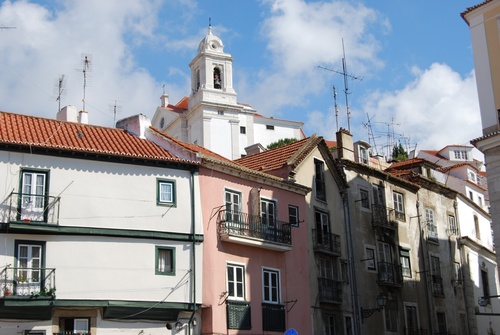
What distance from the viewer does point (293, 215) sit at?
121 ft

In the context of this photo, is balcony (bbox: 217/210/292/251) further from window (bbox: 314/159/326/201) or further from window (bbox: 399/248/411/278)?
window (bbox: 399/248/411/278)

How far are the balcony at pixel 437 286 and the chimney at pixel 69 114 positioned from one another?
77.7 ft

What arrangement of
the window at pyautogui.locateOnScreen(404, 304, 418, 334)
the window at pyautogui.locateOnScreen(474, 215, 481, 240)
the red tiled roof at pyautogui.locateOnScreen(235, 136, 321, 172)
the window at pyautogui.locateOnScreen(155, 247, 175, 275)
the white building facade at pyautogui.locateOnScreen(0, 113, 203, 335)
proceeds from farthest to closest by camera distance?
the window at pyautogui.locateOnScreen(474, 215, 481, 240), the window at pyautogui.locateOnScreen(404, 304, 418, 334), the red tiled roof at pyautogui.locateOnScreen(235, 136, 321, 172), the window at pyautogui.locateOnScreen(155, 247, 175, 275), the white building facade at pyautogui.locateOnScreen(0, 113, 203, 335)

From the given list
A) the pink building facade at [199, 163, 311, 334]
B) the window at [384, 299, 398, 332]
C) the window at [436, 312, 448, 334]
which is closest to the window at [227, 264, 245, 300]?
the pink building facade at [199, 163, 311, 334]

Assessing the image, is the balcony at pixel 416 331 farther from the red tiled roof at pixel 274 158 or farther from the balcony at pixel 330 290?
the red tiled roof at pixel 274 158

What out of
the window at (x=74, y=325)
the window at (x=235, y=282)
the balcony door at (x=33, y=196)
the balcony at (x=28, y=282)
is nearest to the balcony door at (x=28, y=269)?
the balcony at (x=28, y=282)

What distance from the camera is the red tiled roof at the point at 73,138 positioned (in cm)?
2942

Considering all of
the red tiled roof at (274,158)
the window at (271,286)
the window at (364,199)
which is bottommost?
the window at (271,286)

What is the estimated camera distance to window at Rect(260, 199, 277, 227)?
1364 inches

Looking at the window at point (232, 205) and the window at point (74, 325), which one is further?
the window at point (232, 205)

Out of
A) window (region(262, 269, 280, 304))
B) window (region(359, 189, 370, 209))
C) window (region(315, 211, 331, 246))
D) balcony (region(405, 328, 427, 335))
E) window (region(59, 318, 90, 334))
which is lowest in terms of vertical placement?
window (region(59, 318, 90, 334))

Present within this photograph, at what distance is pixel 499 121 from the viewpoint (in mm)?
34688

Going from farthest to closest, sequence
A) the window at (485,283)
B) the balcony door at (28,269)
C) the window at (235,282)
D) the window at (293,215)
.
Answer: the window at (485,283) → the window at (293,215) → the window at (235,282) → the balcony door at (28,269)

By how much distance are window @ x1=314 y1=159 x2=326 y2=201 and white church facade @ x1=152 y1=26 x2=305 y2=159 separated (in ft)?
145
